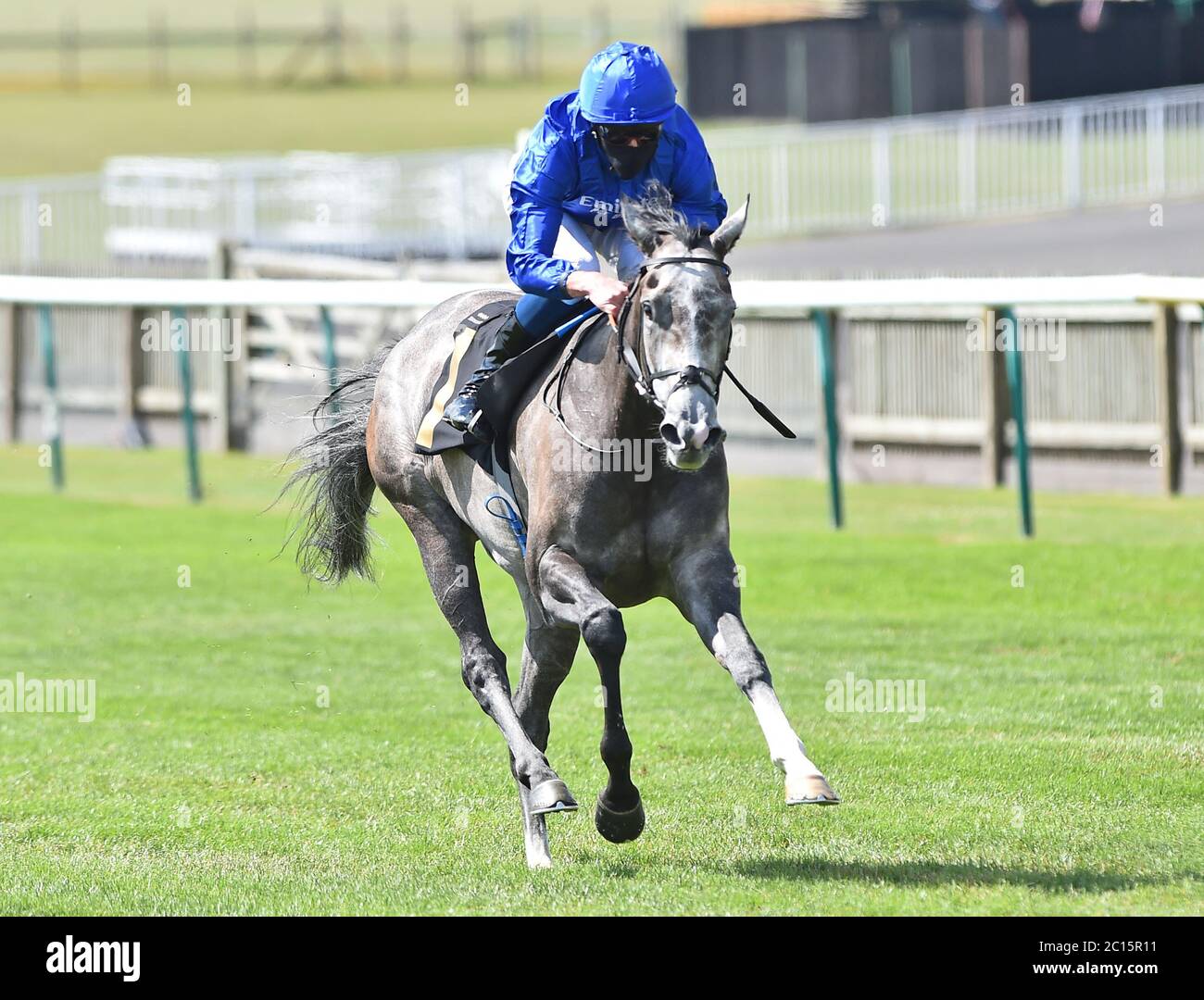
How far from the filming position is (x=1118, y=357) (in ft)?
49.5

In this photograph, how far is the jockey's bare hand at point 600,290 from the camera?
226 inches

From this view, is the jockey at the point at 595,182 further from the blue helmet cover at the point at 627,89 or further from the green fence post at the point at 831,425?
the green fence post at the point at 831,425

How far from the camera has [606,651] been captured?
561 cm

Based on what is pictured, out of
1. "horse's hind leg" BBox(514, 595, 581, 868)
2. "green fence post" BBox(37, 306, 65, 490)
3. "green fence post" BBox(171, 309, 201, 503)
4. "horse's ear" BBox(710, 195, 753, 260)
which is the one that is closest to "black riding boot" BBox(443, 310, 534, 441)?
"horse's hind leg" BBox(514, 595, 581, 868)

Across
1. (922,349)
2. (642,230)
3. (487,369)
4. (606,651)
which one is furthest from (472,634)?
(922,349)

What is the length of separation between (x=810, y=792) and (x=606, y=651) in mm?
791

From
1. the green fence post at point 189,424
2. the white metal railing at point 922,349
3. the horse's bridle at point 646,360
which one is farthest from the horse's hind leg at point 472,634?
the green fence post at point 189,424

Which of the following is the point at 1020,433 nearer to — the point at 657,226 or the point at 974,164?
the point at 657,226

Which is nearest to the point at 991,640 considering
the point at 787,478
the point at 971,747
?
the point at 971,747

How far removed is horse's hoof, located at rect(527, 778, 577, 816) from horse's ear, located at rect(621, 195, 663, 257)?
155 cm

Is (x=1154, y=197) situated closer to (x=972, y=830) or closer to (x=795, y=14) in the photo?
(x=795, y=14)

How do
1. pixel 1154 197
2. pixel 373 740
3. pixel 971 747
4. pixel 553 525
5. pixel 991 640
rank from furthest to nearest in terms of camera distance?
1. pixel 1154 197
2. pixel 991 640
3. pixel 373 740
4. pixel 971 747
5. pixel 553 525

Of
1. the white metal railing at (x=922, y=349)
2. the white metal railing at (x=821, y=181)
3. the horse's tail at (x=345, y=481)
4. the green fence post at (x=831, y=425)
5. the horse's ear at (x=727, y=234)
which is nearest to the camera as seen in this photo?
the horse's ear at (x=727, y=234)
